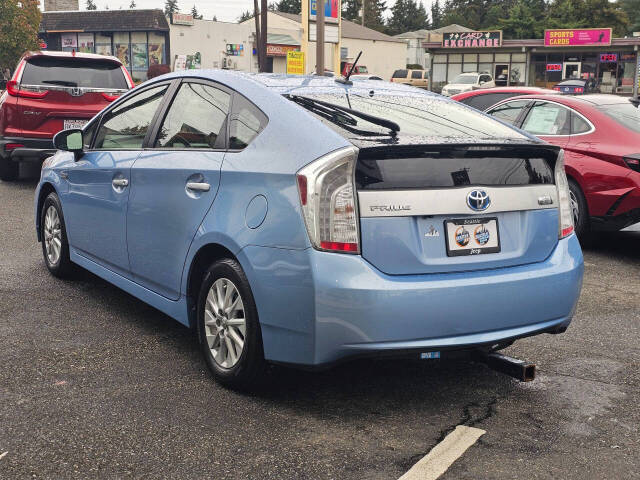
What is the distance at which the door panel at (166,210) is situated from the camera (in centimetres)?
411

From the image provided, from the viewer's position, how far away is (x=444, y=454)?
327 cm

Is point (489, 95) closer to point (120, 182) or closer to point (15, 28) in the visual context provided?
point (120, 182)

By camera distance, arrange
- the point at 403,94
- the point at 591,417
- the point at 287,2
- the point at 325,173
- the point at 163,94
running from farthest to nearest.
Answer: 1. the point at 287,2
2. the point at 163,94
3. the point at 403,94
4. the point at 591,417
5. the point at 325,173

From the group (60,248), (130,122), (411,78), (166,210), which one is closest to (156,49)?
(411,78)

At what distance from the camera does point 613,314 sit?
5.58 m

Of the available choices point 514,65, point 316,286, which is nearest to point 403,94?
point 316,286

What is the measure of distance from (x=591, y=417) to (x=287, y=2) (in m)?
119

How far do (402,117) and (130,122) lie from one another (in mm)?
1965

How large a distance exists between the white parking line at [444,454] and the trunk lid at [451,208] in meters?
0.69

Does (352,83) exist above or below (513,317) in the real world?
above

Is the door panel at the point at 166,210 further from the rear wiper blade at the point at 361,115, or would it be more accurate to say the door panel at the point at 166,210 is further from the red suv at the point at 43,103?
the red suv at the point at 43,103

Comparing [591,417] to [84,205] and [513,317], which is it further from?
[84,205]

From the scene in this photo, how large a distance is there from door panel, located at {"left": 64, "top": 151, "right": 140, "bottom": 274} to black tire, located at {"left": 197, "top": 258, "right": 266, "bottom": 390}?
1.11 m

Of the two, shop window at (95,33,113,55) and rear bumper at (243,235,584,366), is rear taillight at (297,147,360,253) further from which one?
shop window at (95,33,113,55)
